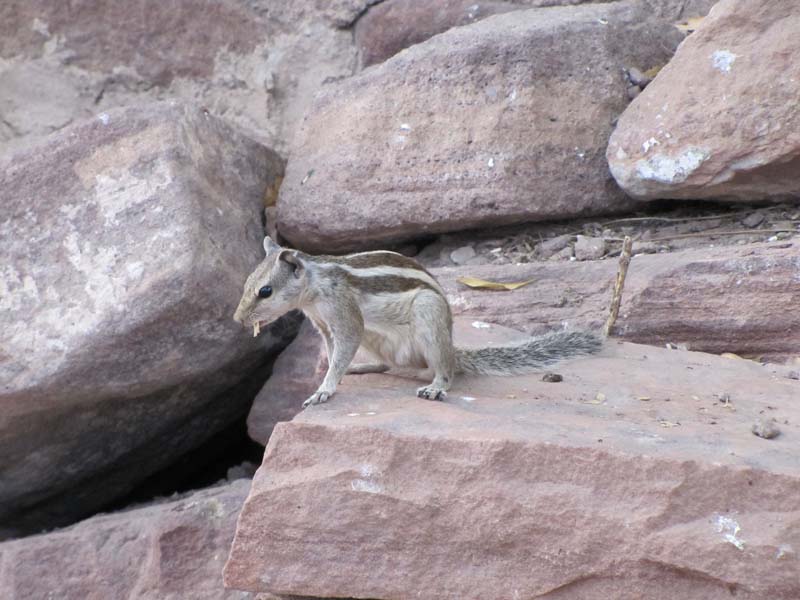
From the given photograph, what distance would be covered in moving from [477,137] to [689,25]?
1627mm

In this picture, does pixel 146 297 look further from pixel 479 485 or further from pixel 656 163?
pixel 656 163

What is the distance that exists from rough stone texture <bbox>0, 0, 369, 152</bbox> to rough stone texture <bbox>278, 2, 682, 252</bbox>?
858 mm

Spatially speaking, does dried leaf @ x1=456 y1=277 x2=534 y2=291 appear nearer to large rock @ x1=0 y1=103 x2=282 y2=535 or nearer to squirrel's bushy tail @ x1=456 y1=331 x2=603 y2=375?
squirrel's bushy tail @ x1=456 y1=331 x2=603 y2=375

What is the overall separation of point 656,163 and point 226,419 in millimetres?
2682

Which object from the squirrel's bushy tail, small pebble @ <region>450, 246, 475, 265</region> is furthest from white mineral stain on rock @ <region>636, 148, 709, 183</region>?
the squirrel's bushy tail

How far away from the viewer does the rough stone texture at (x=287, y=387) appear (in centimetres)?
550

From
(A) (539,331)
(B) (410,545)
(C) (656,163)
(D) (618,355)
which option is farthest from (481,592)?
(C) (656,163)

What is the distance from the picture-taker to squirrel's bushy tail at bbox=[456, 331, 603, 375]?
15.6 ft

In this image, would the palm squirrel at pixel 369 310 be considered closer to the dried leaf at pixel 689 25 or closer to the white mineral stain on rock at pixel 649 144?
the white mineral stain on rock at pixel 649 144

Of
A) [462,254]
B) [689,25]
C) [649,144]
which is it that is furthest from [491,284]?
[689,25]

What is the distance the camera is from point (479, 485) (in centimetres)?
367

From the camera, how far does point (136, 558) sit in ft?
16.5

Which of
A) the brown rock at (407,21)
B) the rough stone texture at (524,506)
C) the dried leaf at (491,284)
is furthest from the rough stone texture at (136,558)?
the brown rock at (407,21)

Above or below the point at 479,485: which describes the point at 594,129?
above
